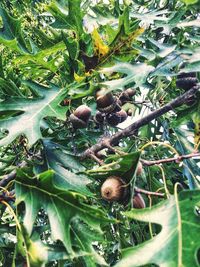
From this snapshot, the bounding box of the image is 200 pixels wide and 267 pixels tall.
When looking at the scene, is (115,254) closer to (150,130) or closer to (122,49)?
(150,130)

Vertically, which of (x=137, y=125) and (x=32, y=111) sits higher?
(x=32, y=111)

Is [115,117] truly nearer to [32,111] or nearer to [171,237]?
[32,111]

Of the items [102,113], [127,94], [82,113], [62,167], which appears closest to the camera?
[62,167]

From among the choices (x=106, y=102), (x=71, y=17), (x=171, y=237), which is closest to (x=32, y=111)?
(x=106, y=102)

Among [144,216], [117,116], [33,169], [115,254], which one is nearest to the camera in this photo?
[144,216]

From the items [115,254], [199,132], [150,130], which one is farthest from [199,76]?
[115,254]
